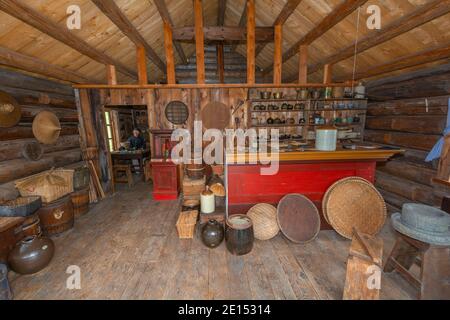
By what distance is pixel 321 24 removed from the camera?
11.1ft

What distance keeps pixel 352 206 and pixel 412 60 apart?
2.49 metres

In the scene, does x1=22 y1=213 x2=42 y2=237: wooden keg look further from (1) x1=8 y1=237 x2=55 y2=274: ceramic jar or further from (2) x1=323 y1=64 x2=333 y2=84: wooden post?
(2) x1=323 y1=64 x2=333 y2=84: wooden post

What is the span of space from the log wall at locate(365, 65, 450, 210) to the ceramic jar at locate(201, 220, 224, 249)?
123 inches

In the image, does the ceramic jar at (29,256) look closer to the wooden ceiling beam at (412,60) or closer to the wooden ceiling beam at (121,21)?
the wooden ceiling beam at (121,21)

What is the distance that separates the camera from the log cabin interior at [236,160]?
2.11 m

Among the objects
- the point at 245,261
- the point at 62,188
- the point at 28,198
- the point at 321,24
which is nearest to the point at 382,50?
the point at 321,24

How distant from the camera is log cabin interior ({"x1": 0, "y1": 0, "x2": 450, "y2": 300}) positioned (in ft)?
6.93

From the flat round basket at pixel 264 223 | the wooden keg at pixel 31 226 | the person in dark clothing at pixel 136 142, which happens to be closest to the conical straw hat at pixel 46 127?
the wooden keg at pixel 31 226

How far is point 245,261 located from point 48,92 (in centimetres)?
457

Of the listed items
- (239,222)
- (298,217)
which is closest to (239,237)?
(239,222)

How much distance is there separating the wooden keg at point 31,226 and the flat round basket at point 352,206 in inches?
155

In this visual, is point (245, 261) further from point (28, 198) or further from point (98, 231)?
point (28, 198)

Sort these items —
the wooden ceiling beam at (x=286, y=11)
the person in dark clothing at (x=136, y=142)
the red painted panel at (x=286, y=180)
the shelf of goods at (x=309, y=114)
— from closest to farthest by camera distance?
the red painted panel at (x=286, y=180) → the wooden ceiling beam at (x=286, y=11) → the shelf of goods at (x=309, y=114) → the person in dark clothing at (x=136, y=142)

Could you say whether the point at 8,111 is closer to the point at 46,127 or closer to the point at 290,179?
the point at 46,127
